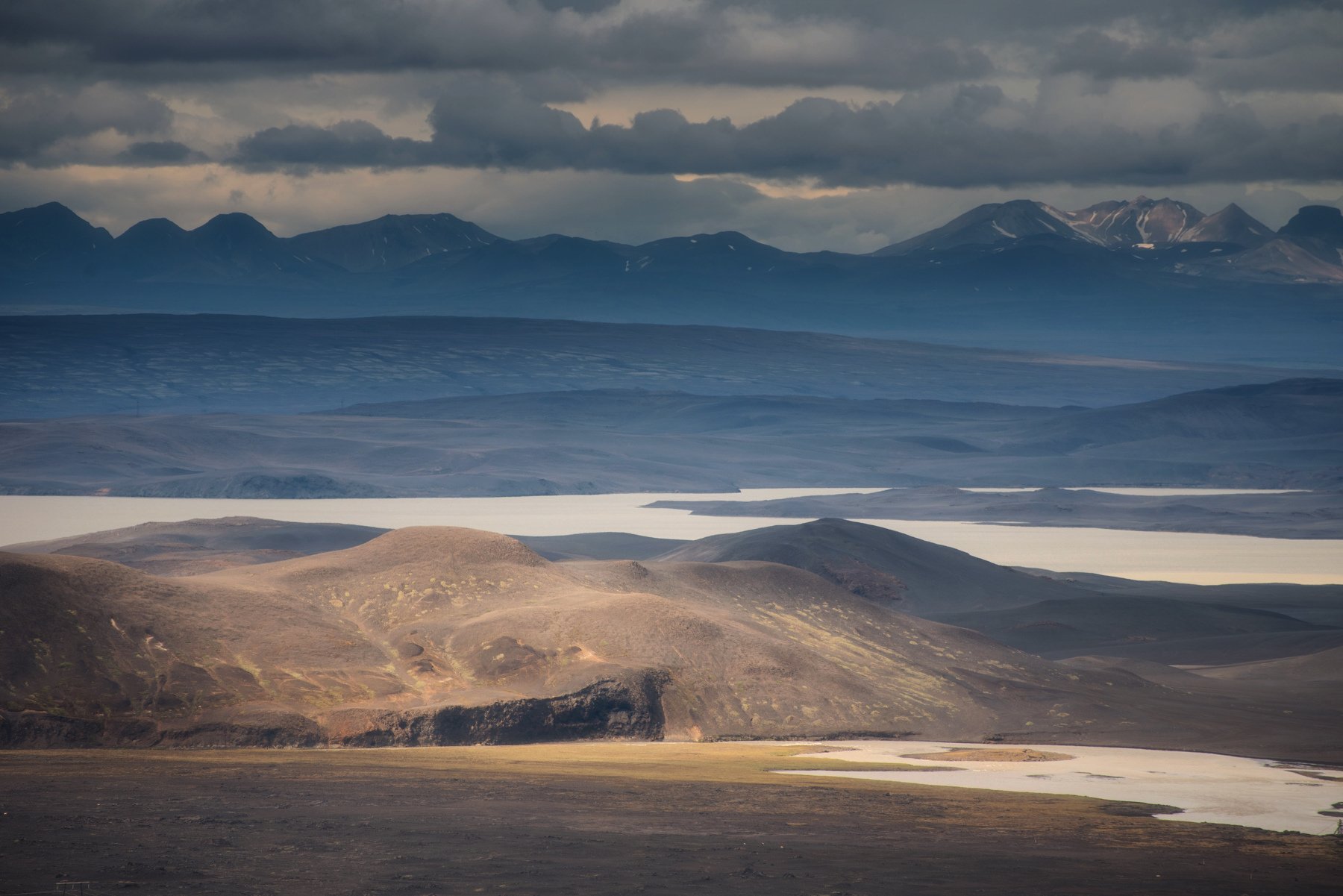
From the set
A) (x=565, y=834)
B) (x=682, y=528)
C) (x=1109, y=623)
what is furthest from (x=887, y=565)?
(x=565, y=834)

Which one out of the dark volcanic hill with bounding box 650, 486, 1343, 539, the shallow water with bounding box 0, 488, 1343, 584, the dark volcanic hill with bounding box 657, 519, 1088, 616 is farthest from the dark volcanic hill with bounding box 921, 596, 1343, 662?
the dark volcanic hill with bounding box 650, 486, 1343, 539

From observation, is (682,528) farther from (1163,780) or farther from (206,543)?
(1163,780)

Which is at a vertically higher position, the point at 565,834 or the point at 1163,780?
the point at 565,834

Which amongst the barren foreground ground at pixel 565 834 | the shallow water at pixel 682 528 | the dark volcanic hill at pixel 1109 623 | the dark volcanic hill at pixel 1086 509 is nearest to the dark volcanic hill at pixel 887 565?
the dark volcanic hill at pixel 1109 623

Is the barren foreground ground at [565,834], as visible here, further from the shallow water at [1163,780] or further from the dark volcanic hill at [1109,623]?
the dark volcanic hill at [1109,623]

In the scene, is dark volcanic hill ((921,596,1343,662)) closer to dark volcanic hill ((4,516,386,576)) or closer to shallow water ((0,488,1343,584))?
shallow water ((0,488,1343,584))

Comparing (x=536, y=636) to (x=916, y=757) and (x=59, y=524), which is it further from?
(x=59, y=524)

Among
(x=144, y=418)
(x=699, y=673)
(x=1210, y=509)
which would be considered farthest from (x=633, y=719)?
(x=144, y=418)
